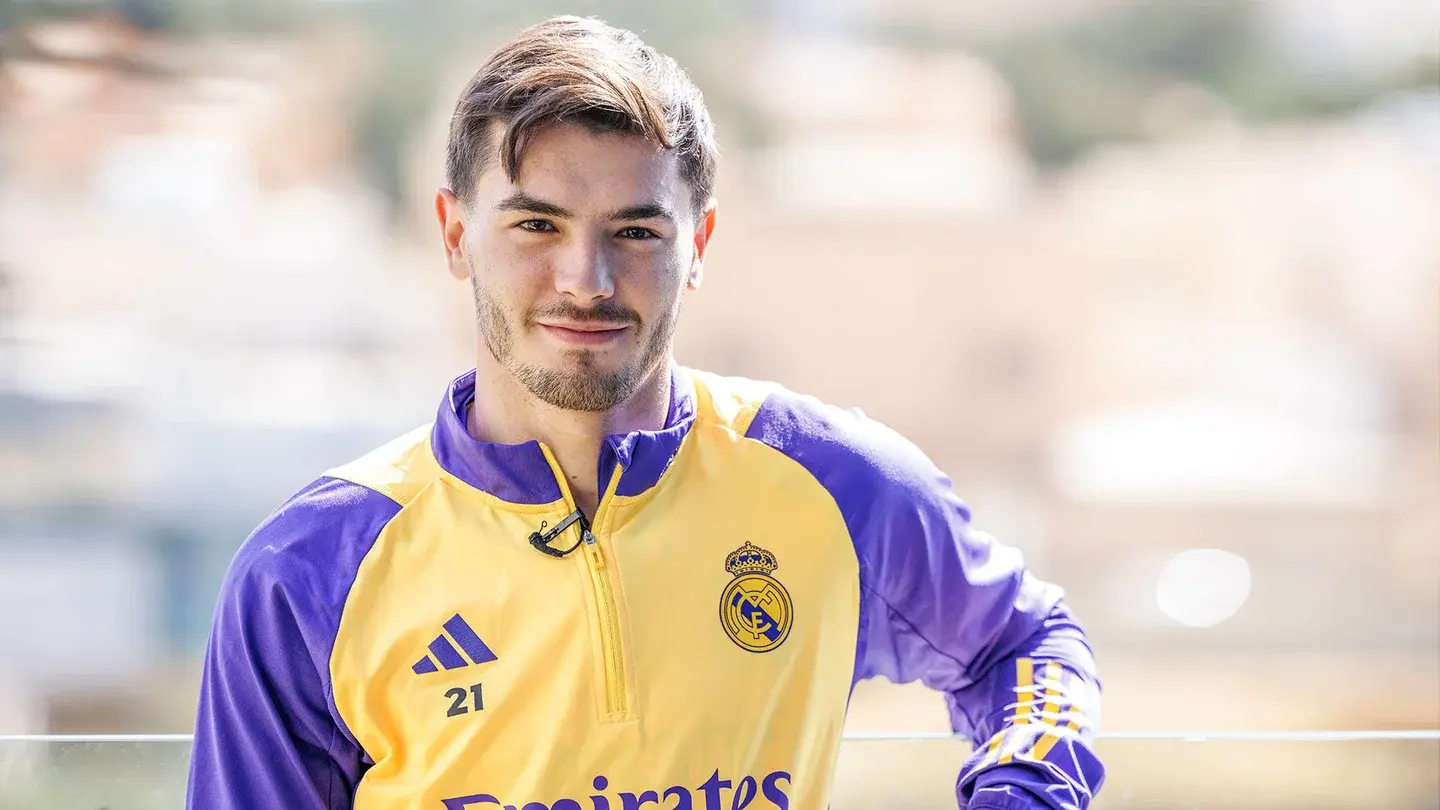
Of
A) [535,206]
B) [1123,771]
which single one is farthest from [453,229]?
[1123,771]

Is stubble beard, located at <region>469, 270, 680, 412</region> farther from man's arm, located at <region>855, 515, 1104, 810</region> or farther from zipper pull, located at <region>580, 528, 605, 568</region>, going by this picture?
man's arm, located at <region>855, 515, 1104, 810</region>

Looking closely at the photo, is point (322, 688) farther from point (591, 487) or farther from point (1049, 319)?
point (1049, 319)

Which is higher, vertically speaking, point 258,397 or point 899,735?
point 258,397

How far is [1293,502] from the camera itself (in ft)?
37.6

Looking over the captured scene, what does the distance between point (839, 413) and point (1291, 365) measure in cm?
1195

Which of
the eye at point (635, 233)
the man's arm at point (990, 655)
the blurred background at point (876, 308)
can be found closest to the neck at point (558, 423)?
the eye at point (635, 233)

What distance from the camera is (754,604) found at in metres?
1.12

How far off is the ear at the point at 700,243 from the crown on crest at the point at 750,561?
21 cm

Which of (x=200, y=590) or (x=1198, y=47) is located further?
(x=1198, y=47)

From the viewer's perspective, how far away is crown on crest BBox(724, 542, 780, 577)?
1.13 m

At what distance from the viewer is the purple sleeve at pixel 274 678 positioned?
3.39ft

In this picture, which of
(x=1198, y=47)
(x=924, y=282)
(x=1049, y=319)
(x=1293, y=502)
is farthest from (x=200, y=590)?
(x=1198, y=47)

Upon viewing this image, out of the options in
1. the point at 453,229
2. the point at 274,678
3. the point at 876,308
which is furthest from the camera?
the point at 876,308

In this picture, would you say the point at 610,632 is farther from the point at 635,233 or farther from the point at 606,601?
the point at 635,233
